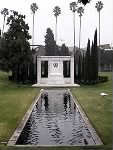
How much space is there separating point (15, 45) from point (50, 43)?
46064 millimetres

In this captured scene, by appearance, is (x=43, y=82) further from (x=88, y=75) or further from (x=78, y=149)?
(x=78, y=149)

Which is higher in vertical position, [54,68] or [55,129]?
[54,68]

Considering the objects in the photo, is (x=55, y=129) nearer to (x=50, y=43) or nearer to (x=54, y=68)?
(x=54, y=68)

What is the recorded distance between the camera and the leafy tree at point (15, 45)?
40.6 m

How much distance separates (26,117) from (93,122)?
3.38 metres

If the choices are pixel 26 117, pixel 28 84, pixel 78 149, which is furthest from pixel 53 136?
pixel 28 84

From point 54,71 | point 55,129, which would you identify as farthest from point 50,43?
point 55,129

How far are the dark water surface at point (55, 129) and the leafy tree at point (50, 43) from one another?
63589 millimetres

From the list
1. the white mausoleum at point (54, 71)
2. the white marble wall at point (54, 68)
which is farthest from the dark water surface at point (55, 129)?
the white marble wall at point (54, 68)

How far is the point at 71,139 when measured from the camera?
1208 centimetres

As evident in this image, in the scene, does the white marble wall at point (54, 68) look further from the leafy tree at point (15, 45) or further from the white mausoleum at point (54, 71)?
the leafy tree at point (15, 45)

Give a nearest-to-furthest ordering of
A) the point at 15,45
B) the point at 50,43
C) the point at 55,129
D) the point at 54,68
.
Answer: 1. the point at 55,129
2. the point at 15,45
3. the point at 54,68
4. the point at 50,43

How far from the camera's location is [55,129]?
14.0 metres

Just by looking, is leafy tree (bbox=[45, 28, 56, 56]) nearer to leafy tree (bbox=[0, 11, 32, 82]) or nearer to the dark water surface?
leafy tree (bbox=[0, 11, 32, 82])
